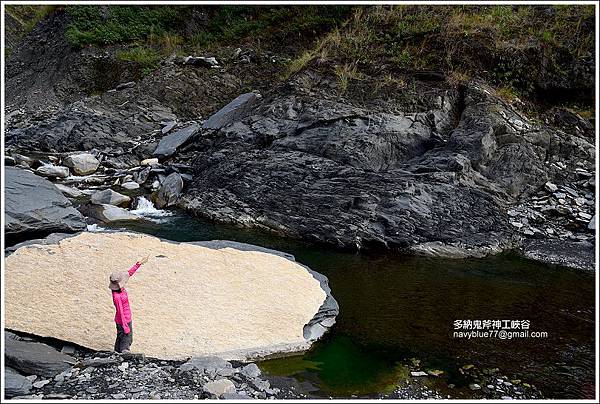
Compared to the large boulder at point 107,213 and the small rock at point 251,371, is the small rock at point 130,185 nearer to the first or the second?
the large boulder at point 107,213

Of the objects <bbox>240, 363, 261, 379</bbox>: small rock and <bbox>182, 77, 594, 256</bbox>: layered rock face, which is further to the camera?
<bbox>182, 77, 594, 256</bbox>: layered rock face

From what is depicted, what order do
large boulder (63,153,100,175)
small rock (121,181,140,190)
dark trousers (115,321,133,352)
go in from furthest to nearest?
large boulder (63,153,100,175) < small rock (121,181,140,190) < dark trousers (115,321,133,352)

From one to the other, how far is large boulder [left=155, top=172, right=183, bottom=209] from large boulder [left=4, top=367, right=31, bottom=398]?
1048 centimetres

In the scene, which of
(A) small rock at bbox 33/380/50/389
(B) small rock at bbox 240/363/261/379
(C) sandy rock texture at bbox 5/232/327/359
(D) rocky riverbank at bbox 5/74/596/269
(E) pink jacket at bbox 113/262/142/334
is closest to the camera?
(A) small rock at bbox 33/380/50/389

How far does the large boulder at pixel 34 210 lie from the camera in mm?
11227

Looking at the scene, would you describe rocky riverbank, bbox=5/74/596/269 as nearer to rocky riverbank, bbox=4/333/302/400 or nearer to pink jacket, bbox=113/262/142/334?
rocky riverbank, bbox=4/333/302/400

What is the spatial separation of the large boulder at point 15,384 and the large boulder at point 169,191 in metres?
10.5

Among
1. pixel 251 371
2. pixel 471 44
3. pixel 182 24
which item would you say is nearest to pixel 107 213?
pixel 251 371

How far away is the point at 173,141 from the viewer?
832 inches

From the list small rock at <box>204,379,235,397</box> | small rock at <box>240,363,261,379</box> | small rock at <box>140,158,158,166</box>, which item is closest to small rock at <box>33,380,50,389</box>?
small rock at <box>204,379,235,397</box>

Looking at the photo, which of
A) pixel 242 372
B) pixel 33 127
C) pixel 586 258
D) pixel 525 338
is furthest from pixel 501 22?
pixel 33 127

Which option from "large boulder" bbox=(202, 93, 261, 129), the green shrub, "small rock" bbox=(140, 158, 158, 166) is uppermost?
the green shrub

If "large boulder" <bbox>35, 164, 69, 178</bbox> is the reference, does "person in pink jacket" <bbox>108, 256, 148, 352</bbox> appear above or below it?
above

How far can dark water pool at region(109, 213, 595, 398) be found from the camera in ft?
25.6
